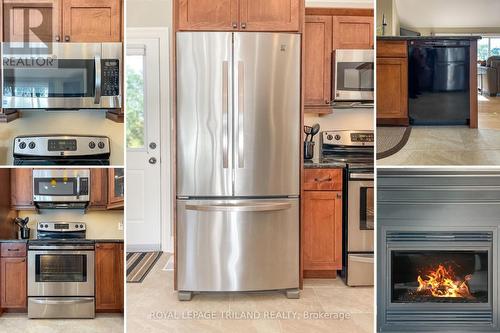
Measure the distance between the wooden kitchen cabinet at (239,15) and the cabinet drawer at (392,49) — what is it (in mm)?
1019

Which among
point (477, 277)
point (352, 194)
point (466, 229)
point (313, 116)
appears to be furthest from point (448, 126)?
point (313, 116)

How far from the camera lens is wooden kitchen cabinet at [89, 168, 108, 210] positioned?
1440 mm

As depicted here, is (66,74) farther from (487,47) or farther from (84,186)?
(487,47)

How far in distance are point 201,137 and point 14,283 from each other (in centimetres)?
119

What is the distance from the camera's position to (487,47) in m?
1.37

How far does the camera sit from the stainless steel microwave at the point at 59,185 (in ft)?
4.60

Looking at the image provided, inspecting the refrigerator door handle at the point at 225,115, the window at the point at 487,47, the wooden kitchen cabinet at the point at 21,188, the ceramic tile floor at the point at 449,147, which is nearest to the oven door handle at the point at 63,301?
the wooden kitchen cabinet at the point at 21,188

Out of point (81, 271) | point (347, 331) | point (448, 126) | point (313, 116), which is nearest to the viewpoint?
point (448, 126)

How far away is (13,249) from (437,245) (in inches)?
59.3

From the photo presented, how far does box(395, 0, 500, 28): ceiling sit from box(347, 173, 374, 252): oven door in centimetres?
81

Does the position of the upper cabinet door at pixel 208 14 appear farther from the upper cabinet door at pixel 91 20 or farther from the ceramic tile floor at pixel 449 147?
the ceramic tile floor at pixel 449 147

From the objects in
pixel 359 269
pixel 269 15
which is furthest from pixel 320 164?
pixel 269 15

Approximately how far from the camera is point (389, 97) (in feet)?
4.69

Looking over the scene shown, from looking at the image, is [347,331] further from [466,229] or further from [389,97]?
[389,97]
